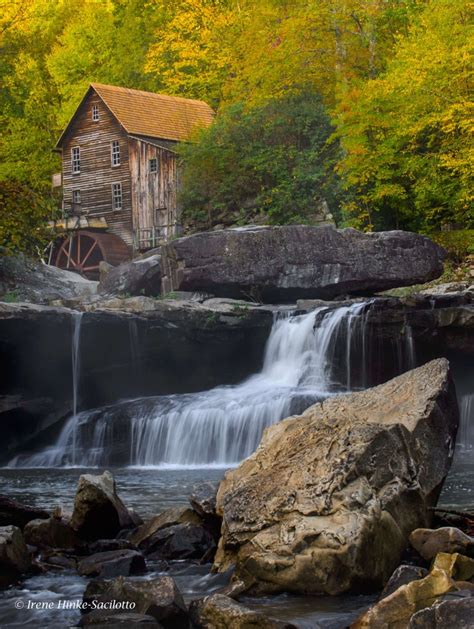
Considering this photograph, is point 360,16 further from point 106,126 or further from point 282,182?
point 106,126

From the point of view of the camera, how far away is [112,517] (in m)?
8.89

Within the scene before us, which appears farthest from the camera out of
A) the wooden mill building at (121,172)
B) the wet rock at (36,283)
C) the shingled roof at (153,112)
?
the shingled roof at (153,112)

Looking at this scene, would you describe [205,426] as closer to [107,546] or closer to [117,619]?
[107,546]

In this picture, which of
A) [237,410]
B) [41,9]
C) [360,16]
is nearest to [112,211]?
[360,16]

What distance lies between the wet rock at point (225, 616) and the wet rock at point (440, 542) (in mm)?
1673

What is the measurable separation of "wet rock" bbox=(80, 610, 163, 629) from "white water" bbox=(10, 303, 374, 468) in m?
10.2

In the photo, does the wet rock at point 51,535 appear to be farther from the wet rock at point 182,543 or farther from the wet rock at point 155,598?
the wet rock at point 155,598

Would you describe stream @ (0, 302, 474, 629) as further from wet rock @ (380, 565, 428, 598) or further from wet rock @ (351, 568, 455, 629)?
wet rock @ (351, 568, 455, 629)

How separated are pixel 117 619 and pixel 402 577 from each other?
1993 millimetres

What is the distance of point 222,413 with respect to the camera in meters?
17.6

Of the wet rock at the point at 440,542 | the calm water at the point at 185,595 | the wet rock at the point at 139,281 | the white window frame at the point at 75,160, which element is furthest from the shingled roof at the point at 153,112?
the wet rock at the point at 440,542

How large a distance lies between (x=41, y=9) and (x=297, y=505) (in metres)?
53.7

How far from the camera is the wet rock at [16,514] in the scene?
9.23 metres

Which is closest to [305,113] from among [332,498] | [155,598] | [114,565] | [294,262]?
[294,262]
